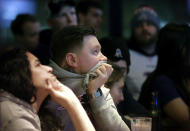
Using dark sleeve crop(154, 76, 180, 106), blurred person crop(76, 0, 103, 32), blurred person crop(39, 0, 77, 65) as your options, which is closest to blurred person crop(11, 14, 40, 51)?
blurred person crop(39, 0, 77, 65)

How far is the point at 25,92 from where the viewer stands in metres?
1.83

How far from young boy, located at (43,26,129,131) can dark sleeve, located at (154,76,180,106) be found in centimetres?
114

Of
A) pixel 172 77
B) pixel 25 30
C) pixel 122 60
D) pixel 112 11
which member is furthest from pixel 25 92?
pixel 112 11

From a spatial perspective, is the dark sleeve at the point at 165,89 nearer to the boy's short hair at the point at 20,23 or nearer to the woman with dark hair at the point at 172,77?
the woman with dark hair at the point at 172,77

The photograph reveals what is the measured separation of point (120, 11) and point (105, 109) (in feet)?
13.8

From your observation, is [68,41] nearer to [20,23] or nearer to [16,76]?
[16,76]

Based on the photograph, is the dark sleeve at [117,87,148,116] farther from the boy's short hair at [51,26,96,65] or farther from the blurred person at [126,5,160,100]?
the blurred person at [126,5,160,100]

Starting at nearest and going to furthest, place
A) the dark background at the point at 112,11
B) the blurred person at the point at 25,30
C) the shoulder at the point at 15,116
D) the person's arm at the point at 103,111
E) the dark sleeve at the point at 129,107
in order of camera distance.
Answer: the shoulder at the point at 15,116 → the person's arm at the point at 103,111 → the dark sleeve at the point at 129,107 → the blurred person at the point at 25,30 → the dark background at the point at 112,11

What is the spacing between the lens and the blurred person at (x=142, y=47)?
159 inches

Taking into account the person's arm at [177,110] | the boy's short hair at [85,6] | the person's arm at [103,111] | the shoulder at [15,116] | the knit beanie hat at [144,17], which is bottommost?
the person's arm at [177,110]

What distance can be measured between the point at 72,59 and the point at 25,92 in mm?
456

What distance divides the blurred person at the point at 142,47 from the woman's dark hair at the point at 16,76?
2.10 metres

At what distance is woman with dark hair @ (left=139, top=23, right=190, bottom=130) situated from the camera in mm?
3201

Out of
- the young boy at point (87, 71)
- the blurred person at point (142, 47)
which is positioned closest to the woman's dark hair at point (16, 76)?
the young boy at point (87, 71)
